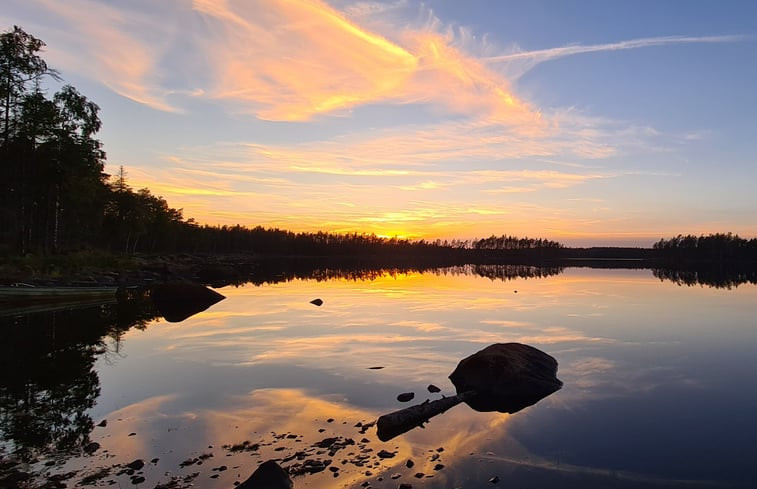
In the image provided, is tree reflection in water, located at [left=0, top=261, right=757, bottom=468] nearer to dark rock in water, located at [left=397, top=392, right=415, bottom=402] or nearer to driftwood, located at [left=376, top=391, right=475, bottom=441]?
driftwood, located at [left=376, top=391, right=475, bottom=441]

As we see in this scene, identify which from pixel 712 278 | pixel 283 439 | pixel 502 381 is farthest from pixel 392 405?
pixel 712 278

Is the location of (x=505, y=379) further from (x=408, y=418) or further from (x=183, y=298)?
(x=183, y=298)

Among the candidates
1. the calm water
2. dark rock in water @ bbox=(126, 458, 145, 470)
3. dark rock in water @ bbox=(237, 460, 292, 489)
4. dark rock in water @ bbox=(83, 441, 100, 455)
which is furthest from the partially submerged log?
dark rock in water @ bbox=(83, 441, 100, 455)

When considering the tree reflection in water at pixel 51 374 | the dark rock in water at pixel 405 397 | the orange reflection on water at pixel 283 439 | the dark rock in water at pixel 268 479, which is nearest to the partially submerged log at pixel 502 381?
the orange reflection on water at pixel 283 439

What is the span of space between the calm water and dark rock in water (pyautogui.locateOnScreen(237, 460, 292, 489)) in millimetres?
498

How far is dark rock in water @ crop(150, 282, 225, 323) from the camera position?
107 ft

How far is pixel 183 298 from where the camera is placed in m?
34.4

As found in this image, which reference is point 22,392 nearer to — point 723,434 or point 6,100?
point 723,434

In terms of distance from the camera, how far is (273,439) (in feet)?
34.7

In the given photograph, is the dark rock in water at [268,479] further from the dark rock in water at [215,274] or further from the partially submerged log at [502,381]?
the dark rock in water at [215,274]

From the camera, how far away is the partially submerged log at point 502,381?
13.6 m

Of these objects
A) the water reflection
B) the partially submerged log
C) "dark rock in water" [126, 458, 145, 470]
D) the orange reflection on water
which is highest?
the water reflection

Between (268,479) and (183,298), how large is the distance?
2900 centimetres

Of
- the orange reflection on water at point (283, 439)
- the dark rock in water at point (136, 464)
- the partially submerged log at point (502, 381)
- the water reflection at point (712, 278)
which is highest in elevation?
the water reflection at point (712, 278)
